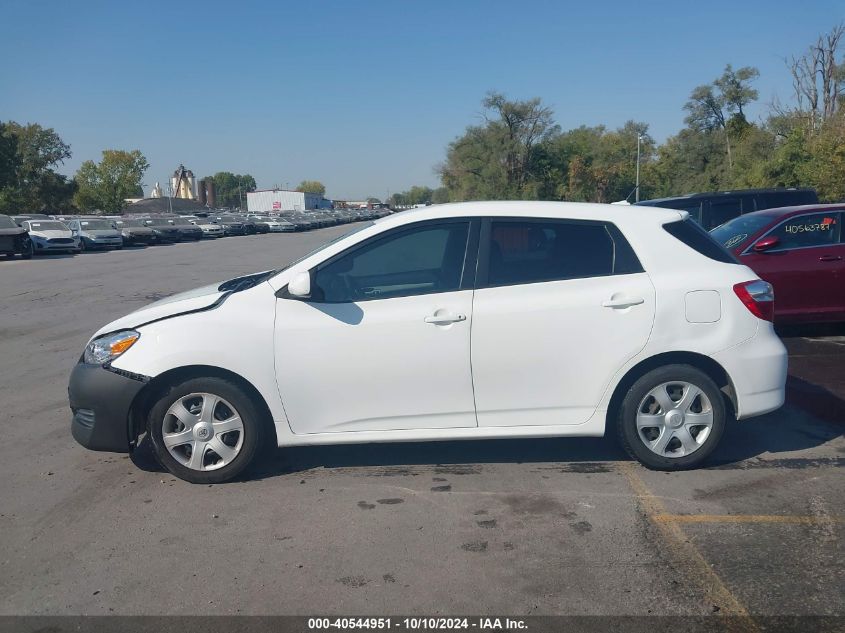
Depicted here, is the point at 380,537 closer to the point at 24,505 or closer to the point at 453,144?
the point at 24,505

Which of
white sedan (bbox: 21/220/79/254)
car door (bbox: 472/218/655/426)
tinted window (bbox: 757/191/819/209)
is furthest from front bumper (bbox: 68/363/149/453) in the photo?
white sedan (bbox: 21/220/79/254)

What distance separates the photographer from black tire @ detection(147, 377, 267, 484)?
4.65 meters

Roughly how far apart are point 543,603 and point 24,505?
324 centimetres

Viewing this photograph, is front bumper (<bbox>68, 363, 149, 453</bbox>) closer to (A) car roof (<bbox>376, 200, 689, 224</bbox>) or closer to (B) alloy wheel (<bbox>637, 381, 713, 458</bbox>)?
(A) car roof (<bbox>376, 200, 689, 224</bbox>)

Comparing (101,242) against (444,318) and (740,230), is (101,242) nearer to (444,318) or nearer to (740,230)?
(740,230)

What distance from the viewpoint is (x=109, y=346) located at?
477 cm

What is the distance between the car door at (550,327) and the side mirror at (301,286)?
3.44 ft

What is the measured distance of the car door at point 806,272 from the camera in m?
8.65

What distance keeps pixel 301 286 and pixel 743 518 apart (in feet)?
9.54

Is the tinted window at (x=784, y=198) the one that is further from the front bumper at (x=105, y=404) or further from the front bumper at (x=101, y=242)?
the front bumper at (x=101, y=242)

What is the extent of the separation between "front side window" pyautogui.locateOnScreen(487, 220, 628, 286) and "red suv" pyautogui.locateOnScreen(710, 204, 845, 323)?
4.53 metres

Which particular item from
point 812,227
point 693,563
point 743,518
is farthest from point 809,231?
point 693,563

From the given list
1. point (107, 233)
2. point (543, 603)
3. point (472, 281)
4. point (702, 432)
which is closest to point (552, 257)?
point (472, 281)

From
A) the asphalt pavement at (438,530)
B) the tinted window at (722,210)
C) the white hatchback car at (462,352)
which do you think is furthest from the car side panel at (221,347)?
the tinted window at (722,210)
